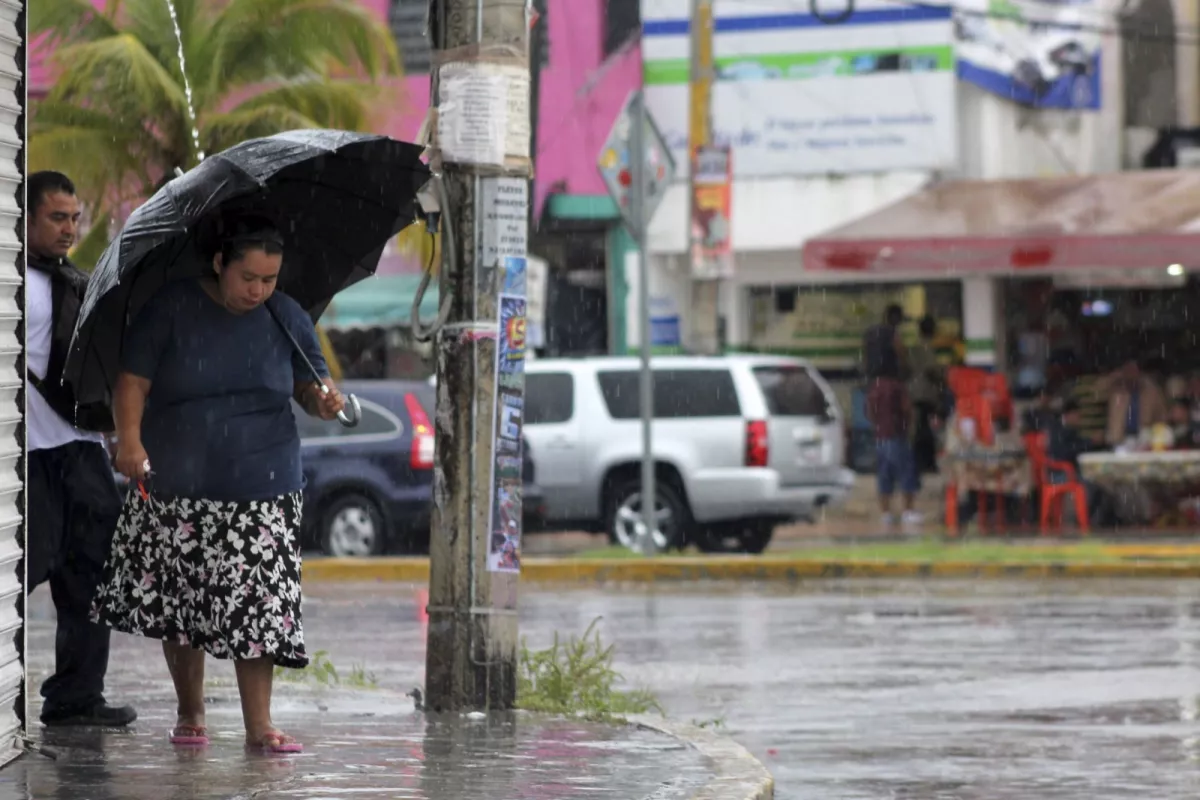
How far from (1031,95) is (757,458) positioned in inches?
378

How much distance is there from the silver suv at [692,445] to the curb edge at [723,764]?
37.3 ft

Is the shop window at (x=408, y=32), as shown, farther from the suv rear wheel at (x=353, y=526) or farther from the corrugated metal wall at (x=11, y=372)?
the corrugated metal wall at (x=11, y=372)

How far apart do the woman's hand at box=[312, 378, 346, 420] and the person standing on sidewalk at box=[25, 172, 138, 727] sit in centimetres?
85

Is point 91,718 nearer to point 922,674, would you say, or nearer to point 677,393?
point 922,674

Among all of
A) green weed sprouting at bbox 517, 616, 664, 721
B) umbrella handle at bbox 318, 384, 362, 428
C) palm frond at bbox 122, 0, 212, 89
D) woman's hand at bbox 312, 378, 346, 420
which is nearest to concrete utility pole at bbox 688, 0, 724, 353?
palm frond at bbox 122, 0, 212, 89

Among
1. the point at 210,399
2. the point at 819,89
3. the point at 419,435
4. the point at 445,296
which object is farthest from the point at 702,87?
the point at 210,399

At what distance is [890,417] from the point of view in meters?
22.9

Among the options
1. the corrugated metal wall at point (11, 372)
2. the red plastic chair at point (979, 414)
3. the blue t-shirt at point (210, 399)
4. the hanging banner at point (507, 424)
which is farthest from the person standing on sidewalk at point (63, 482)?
the red plastic chair at point (979, 414)

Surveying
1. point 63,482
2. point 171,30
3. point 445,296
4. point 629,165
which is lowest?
point 63,482

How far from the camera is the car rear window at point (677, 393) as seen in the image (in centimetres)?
2048

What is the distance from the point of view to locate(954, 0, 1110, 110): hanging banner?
28.0 meters

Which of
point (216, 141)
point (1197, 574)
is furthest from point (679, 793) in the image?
point (216, 141)

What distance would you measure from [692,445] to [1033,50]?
9.79m

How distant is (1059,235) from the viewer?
2377 centimetres
